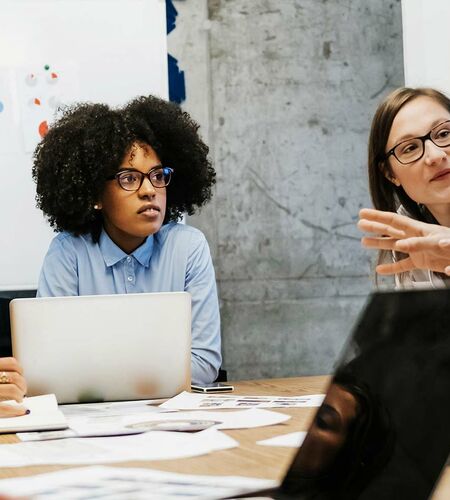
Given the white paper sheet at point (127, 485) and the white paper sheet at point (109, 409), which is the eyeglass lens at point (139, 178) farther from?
the white paper sheet at point (127, 485)

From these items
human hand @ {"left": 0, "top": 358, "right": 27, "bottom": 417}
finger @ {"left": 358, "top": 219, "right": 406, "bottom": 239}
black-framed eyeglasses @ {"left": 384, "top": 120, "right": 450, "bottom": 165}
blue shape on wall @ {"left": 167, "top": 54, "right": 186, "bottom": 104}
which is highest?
blue shape on wall @ {"left": 167, "top": 54, "right": 186, "bottom": 104}

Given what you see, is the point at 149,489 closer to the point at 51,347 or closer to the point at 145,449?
the point at 145,449

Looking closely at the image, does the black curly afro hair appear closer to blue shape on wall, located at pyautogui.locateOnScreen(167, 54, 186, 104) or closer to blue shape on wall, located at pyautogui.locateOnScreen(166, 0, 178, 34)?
blue shape on wall, located at pyautogui.locateOnScreen(167, 54, 186, 104)

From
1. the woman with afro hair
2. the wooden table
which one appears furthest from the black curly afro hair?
the wooden table

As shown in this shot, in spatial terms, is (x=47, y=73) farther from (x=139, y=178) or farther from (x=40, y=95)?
(x=139, y=178)

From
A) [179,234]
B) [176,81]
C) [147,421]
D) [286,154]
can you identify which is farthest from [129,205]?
[286,154]

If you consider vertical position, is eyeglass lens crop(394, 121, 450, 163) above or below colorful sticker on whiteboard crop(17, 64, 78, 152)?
below

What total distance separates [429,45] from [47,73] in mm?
1459

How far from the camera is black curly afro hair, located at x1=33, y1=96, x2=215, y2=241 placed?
2.44m

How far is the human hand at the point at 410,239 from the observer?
1.35 metres

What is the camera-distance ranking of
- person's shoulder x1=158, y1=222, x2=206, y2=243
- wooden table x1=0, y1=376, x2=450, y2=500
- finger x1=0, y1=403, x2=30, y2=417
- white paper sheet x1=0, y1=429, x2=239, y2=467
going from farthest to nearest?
person's shoulder x1=158, y1=222, x2=206, y2=243 → finger x1=0, y1=403, x2=30, y2=417 → white paper sheet x1=0, y1=429, x2=239, y2=467 → wooden table x1=0, y1=376, x2=450, y2=500

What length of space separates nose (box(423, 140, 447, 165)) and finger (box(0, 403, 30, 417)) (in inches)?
45.0

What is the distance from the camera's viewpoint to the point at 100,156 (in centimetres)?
245

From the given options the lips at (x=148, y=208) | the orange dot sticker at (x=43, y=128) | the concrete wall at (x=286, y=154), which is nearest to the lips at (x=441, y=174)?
the lips at (x=148, y=208)
